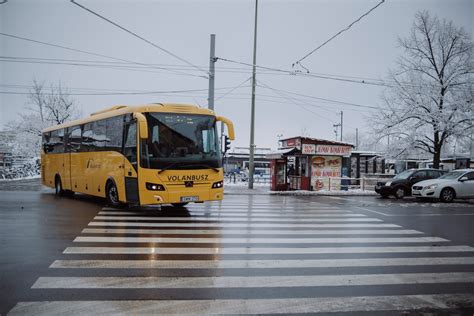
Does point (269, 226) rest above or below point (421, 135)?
below

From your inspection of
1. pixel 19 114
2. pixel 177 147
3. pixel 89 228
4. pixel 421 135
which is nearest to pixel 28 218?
pixel 89 228

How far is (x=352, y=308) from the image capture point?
419 cm

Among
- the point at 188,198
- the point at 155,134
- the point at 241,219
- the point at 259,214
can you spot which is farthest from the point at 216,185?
the point at 155,134

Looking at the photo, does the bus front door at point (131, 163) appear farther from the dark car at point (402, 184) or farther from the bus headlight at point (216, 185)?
the dark car at point (402, 184)

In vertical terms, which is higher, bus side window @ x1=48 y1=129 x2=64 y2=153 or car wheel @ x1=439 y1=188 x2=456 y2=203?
bus side window @ x1=48 y1=129 x2=64 y2=153

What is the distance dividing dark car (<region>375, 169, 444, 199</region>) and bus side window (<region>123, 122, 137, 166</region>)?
14.0 meters

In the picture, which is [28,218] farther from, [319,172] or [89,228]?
[319,172]

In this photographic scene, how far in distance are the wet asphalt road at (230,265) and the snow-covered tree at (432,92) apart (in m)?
16.4

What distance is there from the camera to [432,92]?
25406 millimetres

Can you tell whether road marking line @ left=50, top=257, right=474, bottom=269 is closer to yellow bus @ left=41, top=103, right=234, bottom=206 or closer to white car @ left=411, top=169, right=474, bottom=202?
yellow bus @ left=41, top=103, right=234, bottom=206

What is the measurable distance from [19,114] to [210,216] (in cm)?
4196

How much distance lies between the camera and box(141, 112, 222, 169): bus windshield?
10453mm

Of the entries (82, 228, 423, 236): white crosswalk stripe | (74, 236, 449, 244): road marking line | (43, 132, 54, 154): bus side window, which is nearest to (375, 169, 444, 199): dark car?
(82, 228, 423, 236): white crosswalk stripe

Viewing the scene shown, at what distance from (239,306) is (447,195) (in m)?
16.4
